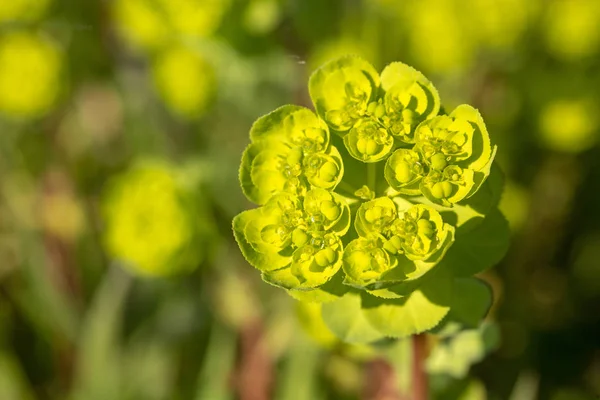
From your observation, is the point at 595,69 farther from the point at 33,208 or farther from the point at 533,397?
the point at 33,208

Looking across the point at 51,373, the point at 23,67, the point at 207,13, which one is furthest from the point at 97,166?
the point at 207,13

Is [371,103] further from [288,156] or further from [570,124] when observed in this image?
[570,124]

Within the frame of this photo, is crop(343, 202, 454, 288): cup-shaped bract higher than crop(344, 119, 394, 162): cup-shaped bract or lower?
lower

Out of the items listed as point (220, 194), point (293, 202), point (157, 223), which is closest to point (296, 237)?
point (293, 202)

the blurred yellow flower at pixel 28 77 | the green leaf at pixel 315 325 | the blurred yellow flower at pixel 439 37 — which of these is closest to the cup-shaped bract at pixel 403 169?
the green leaf at pixel 315 325

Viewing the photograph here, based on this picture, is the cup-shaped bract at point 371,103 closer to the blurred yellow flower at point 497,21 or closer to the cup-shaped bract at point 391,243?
the cup-shaped bract at point 391,243

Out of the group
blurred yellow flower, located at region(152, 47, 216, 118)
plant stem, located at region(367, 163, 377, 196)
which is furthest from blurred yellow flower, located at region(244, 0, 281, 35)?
plant stem, located at region(367, 163, 377, 196)

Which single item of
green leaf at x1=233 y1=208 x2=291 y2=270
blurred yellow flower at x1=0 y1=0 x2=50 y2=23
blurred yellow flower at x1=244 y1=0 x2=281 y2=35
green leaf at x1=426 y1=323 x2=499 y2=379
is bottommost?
green leaf at x1=426 y1=323 x2=499 y2=379

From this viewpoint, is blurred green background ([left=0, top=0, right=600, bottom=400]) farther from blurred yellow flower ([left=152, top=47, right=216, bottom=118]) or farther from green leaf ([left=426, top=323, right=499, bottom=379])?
green leaf ([left=426, top=323, right=499, bottom=379])
